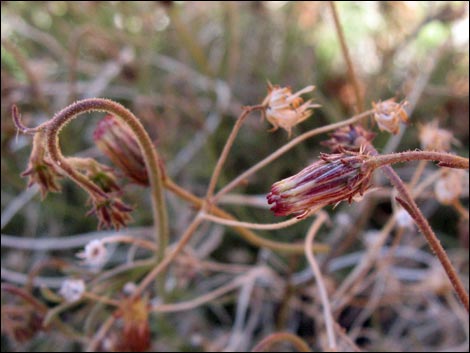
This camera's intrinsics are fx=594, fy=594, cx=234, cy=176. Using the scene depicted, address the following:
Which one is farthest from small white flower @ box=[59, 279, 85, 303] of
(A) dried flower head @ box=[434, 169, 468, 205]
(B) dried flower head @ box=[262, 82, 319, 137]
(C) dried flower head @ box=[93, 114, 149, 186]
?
(A) dried flower head @ box=[434, 169, 468, 205]

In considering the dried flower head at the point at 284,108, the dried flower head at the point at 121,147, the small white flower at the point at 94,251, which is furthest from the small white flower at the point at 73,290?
the dried flower head at the point at 284,108

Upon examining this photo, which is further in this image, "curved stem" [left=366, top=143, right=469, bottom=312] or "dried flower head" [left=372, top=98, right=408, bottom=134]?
"dried flower head" [left=372, top=98, right=408, bottom=134]

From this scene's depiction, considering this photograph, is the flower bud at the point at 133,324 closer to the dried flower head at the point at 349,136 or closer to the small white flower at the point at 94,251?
the small white flower at the point at 94,251

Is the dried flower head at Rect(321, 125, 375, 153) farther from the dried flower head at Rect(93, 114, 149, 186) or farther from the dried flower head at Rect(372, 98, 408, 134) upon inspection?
the dried flower head at Rect(93, 114, 149, 186)

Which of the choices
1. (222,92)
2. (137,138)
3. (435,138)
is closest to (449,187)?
(435,138)

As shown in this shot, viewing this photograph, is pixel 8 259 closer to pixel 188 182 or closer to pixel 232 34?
pixel 188 182
